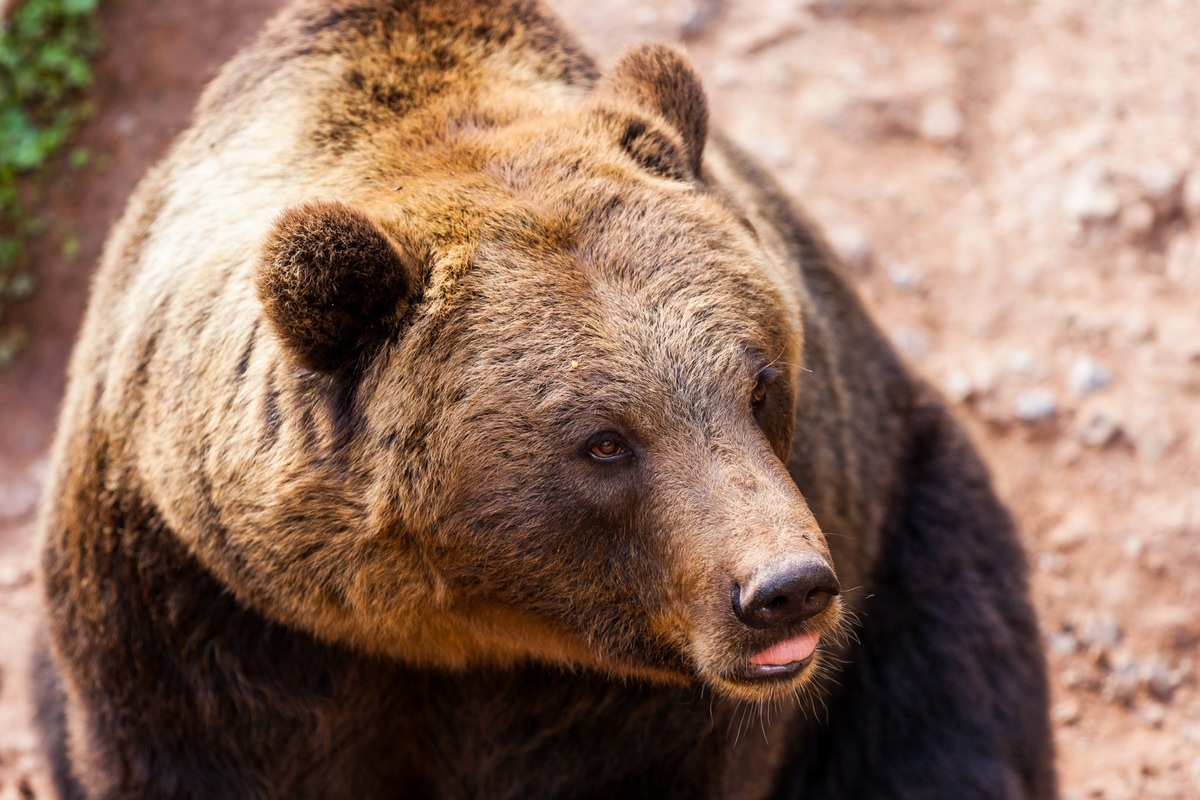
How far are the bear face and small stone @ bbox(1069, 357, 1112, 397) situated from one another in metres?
3.85

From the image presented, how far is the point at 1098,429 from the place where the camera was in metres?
6.75

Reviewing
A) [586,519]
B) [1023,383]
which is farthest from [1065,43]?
[586,519]

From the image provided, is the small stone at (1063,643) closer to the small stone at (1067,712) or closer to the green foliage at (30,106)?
the small stone at (1067,712)

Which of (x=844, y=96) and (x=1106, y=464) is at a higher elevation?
(x=844, y=96)

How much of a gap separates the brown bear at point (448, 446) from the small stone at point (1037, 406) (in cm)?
223

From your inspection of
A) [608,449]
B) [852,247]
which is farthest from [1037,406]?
[608,449]

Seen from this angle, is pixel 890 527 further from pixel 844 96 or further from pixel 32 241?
pixel 32 241

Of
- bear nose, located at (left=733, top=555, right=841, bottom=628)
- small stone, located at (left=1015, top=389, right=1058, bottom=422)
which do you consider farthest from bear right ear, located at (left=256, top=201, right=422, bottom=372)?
small stone, located at (left=1015, top=389, right=1058, bottom=422)

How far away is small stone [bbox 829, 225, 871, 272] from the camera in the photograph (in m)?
7.22

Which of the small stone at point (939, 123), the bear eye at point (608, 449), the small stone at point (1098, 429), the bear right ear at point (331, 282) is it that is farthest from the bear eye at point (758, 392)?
the small stone at point (939, 123)

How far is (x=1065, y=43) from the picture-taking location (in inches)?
305

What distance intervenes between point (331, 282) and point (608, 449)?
2.50 feet

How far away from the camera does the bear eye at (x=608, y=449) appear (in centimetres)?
319

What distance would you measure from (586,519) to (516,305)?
1.79 ft
